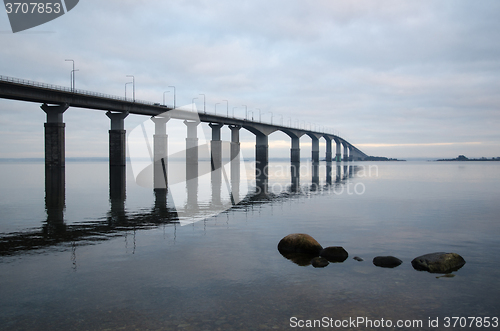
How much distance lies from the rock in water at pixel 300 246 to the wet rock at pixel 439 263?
3587 mm

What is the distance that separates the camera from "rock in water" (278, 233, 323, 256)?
568 inches

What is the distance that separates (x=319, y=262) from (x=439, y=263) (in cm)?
405

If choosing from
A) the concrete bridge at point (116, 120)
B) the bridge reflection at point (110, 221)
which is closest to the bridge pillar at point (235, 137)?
the concrete bridge at point (116, 120)

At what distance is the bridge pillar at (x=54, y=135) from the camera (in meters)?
75.2

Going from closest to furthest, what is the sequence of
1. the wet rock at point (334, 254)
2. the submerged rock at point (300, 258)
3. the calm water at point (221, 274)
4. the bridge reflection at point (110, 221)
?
1. the calm water at point (221, 274)
2. the submerged rock at point (300, 258)
3. the wet rock at point (334, 254)
4. the bridge reflection at point (110, 221)

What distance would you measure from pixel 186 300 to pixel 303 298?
315 centimetres

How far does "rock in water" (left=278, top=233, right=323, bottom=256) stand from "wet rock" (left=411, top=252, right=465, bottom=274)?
3.59 meters

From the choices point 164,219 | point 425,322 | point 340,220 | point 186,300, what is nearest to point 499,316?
point 425,322

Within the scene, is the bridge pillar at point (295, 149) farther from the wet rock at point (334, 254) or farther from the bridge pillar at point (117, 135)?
the wet rock at point (334, 254)

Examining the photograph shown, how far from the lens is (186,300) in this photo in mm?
9578

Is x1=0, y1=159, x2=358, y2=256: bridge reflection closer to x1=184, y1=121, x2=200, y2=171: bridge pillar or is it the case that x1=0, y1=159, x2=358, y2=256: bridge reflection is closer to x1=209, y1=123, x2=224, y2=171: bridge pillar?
x1=184, y1=121, x2=200, y2=171: bridge pillar

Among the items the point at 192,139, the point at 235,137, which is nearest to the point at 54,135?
the point at 192,139

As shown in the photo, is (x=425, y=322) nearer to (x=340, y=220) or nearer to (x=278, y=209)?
(x=340, y=220)

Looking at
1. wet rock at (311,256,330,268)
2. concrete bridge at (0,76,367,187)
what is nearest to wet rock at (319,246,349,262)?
wet rock at (311,256,330,268)
